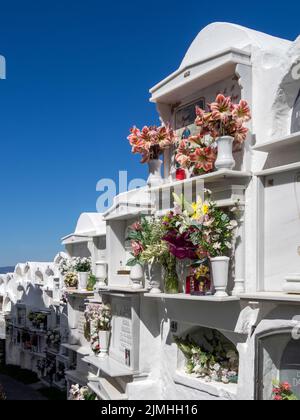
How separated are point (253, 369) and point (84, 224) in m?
9.40

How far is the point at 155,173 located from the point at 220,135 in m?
1.78

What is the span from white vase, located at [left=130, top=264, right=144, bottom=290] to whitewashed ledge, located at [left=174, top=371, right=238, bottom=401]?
1.47 m

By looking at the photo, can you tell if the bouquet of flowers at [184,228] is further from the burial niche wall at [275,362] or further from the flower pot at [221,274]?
the burial niche wall at [275,362]

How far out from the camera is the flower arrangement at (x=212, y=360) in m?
6.59

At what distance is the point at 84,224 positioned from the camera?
1467 cm

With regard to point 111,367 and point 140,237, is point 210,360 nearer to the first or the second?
point 140,237

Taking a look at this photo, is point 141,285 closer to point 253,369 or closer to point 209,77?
point 253,369

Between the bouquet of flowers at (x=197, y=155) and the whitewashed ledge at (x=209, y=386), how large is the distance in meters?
2.73

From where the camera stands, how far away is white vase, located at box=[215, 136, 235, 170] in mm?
6109

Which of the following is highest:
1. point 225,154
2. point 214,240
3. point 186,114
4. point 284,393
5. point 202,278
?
point 186,114

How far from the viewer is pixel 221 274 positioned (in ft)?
20.0

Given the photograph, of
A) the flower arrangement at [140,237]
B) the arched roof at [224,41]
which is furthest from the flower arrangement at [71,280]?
the arched roof at [224,41]

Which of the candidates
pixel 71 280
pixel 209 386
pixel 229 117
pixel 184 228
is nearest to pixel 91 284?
pixel 71 280
